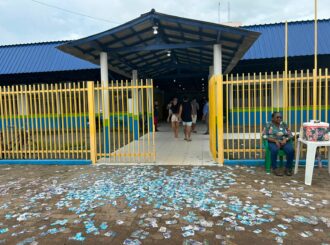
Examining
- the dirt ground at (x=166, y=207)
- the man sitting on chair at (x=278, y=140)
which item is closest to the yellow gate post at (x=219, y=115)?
the dirt ground at (x=166, y=207)

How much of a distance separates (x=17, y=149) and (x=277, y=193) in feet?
22.1

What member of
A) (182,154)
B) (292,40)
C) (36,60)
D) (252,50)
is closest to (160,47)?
(182,154)

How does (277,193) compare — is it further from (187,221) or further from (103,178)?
(103,178)

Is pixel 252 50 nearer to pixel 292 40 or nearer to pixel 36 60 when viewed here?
pixel 292 40

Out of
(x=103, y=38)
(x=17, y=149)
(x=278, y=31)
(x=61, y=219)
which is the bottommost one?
(x=61, y=219)

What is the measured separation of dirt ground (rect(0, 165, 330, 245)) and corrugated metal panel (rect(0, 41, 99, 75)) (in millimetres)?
10796

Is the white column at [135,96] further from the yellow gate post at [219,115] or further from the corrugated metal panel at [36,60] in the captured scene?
the corrugated metal panel at [36,60]

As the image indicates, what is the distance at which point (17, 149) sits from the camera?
25.5 feet

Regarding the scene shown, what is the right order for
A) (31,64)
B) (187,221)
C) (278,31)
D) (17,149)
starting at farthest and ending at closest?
1. (31,64)
2. (278,31)
3. (17,149)
4. (187,221)

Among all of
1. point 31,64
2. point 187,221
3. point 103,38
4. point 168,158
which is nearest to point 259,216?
point 187,221

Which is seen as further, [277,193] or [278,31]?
[278,31]

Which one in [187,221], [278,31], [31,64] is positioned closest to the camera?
[187,221]

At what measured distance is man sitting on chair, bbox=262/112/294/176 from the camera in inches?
224

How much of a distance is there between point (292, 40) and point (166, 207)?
43.2 ft
